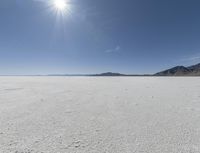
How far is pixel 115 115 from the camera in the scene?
4.22 m

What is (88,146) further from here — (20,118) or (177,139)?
(20,118)

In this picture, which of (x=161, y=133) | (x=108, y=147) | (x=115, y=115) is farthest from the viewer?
(x=115, y=115)

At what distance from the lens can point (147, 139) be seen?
8.84ft

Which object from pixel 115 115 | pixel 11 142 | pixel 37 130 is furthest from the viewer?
pixel 115 115

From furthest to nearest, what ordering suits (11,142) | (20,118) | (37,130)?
(20,118)
(37,130)
(11,142)

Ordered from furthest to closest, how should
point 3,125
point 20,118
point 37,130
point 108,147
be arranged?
point 20,118 < point 3,125 < point 37,130 < point 108,147

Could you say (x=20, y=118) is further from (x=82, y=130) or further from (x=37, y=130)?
(x=82, y=130)

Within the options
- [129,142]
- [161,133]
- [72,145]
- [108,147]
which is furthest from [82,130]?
[161,133]

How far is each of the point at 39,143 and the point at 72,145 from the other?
26.6 inches

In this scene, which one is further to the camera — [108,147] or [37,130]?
[37,130]

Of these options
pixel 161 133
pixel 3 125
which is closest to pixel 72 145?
pixel 161 133

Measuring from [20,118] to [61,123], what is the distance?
1403mm

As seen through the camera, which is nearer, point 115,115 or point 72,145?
point 72,145

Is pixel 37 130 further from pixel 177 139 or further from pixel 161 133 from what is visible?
pixel 177 139
